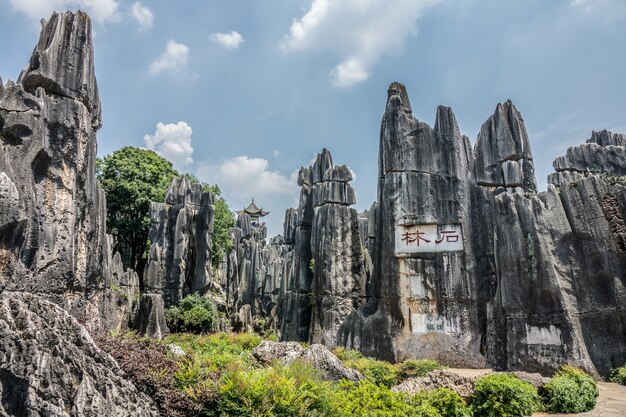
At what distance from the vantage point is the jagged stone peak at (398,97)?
52.8 feet

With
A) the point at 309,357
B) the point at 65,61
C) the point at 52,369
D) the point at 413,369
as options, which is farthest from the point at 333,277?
the point at 52,369

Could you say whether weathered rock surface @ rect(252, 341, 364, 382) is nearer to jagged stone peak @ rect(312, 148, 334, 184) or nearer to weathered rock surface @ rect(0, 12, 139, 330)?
weathered rock surface @ rect(0, 12, 139, 330)

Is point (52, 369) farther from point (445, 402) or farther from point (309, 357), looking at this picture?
point (445, 402)

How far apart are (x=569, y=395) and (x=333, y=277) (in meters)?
11.5

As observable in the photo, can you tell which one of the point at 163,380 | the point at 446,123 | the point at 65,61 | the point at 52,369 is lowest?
the point at 163,380

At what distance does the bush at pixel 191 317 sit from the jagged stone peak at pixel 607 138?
2587 centimetres

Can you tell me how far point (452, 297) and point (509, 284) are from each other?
127 inches

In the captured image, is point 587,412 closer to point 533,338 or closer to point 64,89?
point 533,338

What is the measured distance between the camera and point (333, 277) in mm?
18359

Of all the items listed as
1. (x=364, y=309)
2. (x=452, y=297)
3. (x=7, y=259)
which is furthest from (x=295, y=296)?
(x=7, y=259)

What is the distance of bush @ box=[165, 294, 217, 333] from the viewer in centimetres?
1920

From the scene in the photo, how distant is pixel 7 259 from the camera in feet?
16.7

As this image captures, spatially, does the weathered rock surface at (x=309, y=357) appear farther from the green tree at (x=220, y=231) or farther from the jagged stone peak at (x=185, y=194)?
the green tree at (x=220, y=231)

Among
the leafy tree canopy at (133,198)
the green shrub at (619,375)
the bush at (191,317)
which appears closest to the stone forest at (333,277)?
the green shrub at (619,375)
